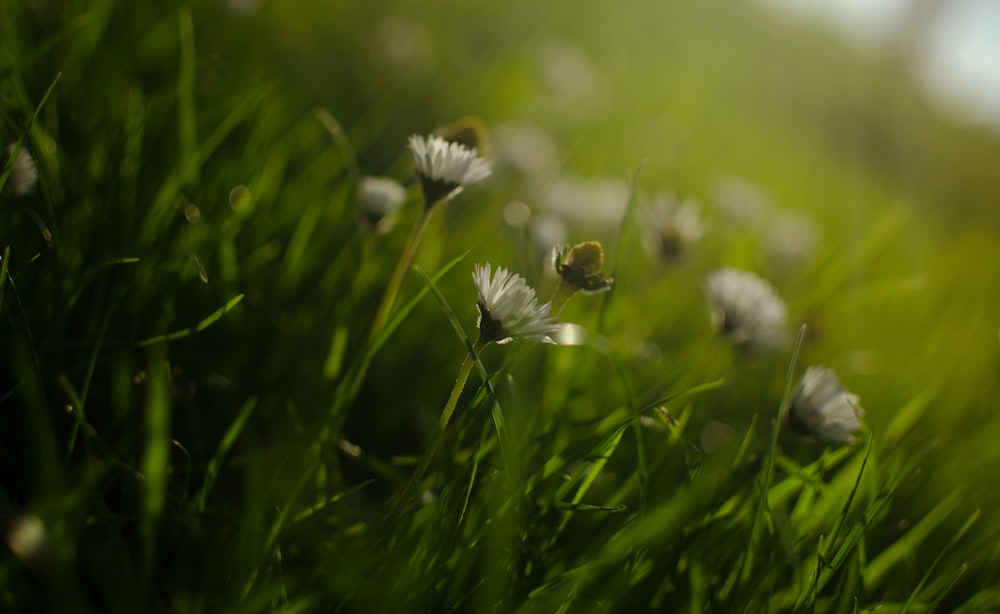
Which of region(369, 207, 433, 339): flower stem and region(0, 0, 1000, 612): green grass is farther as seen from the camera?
region(369, 207, 433, 339): flower stem

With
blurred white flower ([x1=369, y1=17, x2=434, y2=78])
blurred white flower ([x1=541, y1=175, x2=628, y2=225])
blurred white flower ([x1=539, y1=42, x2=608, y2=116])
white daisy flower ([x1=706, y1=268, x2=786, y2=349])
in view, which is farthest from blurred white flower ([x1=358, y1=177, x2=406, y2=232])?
blurred white flower ([x1=539, y1=42, x2=608, y2=116])

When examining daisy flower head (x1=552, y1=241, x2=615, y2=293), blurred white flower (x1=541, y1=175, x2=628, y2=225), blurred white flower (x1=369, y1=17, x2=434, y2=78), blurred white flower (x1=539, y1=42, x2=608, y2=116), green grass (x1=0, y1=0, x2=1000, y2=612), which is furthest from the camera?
blurred white flower (x1=539, y1=42, x2=608, y2=116)

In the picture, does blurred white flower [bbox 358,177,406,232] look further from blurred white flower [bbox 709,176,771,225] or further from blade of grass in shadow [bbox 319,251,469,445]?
blurred white flower [bbox 709,176,771,225]

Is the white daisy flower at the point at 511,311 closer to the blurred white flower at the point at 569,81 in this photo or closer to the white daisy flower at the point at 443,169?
the white daisy flower at the point at 443,169

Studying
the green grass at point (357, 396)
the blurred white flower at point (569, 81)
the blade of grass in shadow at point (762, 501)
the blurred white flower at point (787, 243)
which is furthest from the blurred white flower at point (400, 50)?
the blade of grass in shadow at point (762, 501)

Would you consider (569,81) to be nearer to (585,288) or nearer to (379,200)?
(379,200)

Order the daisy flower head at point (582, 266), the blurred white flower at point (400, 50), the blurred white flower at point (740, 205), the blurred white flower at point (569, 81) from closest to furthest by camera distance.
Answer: the daisy flower head at point (582, 266), the blurred white flower at point (740, 205), the blurred white flower at point (400, 50), the blurred white flower at point (569, 81)

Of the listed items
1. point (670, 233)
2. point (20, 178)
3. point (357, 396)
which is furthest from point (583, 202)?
point (20, 178)
